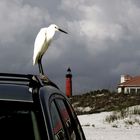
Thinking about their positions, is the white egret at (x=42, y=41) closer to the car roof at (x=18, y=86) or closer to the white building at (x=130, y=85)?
the car roof at (x=18, y=86)

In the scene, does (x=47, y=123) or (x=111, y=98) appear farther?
(x=111, y=98)

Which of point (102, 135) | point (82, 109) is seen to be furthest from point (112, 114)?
point (82, 109)

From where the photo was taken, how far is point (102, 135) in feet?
64.1

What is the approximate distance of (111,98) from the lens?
39344 mm

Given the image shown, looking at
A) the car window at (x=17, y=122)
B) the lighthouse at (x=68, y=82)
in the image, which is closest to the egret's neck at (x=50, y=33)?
the lighthouse at (x=68, y=82)

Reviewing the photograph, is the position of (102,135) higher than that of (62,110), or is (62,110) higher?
(62,110)

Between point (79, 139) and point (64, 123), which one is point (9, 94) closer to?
point (64, 123)

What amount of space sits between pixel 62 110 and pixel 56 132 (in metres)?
1.00

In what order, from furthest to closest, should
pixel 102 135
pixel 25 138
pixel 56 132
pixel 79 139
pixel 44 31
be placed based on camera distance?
pixel 44 31
pixel 102 135
pixel 79 139
pixel 56 132
pixel 25 138

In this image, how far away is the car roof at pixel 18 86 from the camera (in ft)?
12.4

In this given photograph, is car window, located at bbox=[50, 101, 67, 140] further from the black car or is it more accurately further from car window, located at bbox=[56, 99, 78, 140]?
car window, located at bbox=[56, 99, 78, 140]

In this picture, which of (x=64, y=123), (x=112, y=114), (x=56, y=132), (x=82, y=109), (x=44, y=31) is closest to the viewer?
(x=56, y=132)

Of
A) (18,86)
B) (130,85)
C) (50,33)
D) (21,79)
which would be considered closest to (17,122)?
(18,86)

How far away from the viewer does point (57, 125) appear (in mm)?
4238
